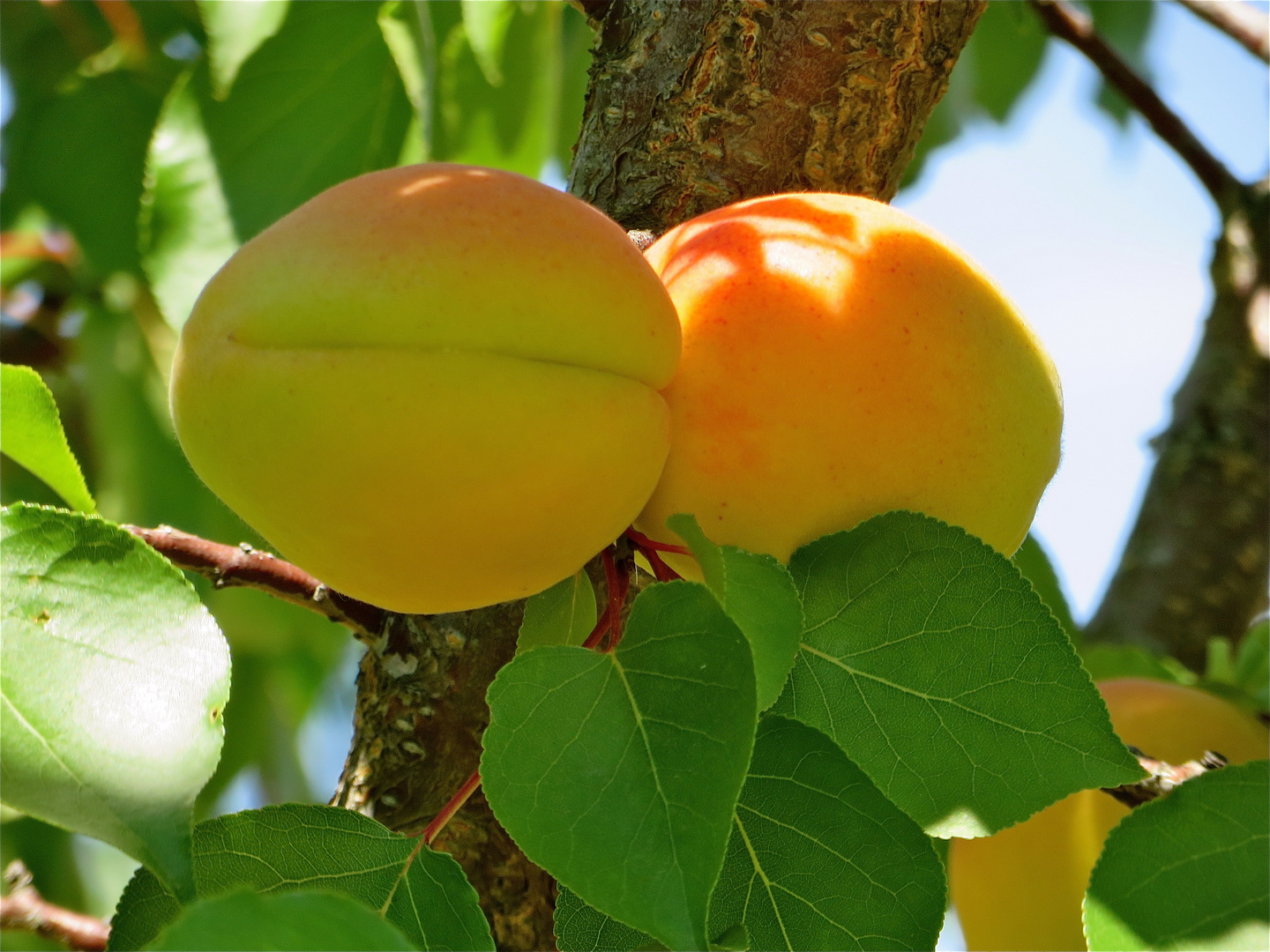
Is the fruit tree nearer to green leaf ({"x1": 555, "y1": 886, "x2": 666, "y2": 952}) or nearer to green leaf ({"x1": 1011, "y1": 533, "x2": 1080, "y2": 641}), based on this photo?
green leaf ({"x1": 555, "y1": 886, "x2": 666, "y2": 952})

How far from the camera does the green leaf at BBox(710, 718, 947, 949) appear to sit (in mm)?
552

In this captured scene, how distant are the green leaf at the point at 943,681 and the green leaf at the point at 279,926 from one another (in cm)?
24

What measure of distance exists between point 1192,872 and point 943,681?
172 mm

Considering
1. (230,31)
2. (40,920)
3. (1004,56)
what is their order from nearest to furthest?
(40,920)
(230,31)
(1004,56)

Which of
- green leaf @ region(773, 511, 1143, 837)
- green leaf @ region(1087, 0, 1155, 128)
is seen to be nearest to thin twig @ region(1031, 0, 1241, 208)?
green leaf @ region(1087, 0, 1155, 128)

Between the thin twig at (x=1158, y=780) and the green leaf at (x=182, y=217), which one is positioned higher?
the green leaf at (x=182, y=217)

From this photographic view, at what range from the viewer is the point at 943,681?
22.1 inches

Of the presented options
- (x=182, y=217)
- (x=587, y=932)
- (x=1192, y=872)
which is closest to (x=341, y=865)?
(x=587, y=932)

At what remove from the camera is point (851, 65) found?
0.78 meters

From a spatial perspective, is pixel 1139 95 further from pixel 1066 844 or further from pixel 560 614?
pixel 560 614

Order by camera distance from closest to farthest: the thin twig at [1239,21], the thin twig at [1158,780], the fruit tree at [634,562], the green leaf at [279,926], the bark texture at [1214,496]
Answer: the green leaf at [279,926]
the fruit tree at [634,562]
the thin twig at [1158,780]
the thin twig at [1239,21]
the bark texture at [1214,496]

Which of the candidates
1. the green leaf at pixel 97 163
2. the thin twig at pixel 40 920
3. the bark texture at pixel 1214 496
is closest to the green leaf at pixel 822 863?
the thin twig at pixel 40 920

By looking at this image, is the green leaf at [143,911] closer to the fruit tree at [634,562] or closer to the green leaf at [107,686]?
the fruit tree at [634,562]

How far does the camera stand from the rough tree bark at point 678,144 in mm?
749
